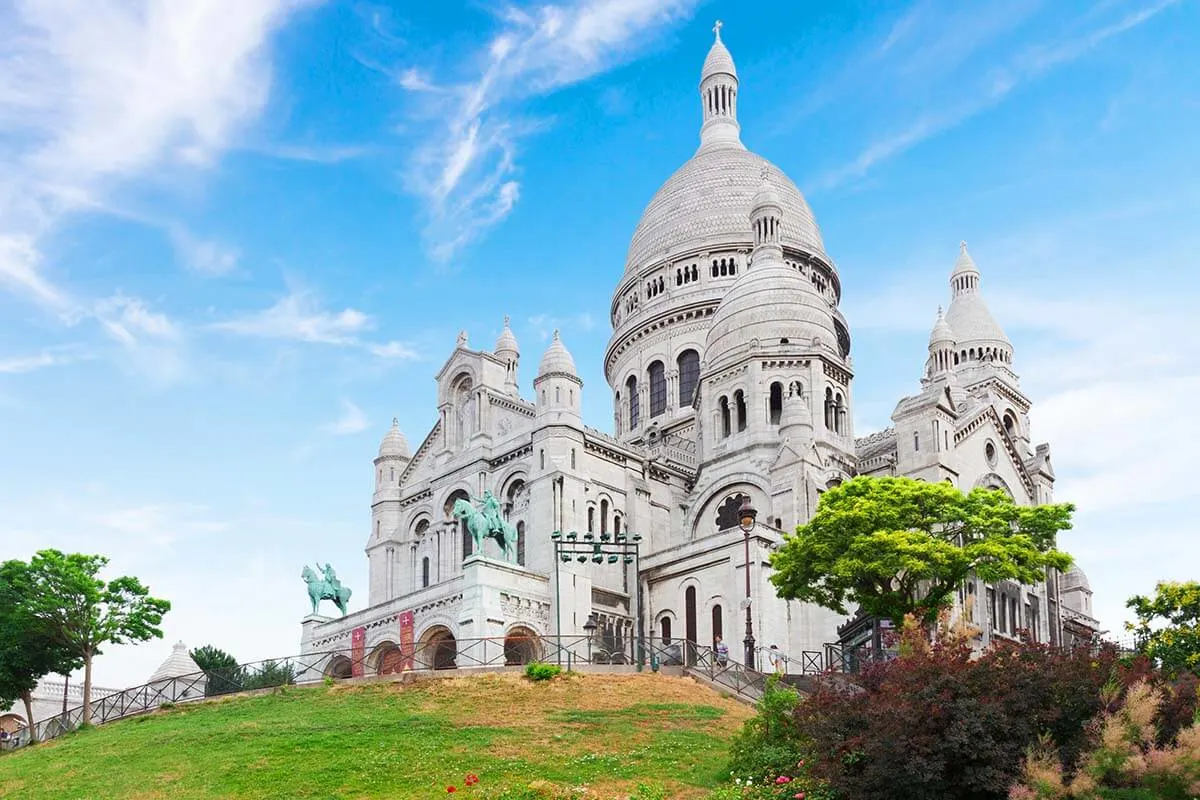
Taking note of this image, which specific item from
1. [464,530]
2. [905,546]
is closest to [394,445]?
[464,530]

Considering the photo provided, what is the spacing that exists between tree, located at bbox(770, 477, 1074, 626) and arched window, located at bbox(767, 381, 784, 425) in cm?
1874

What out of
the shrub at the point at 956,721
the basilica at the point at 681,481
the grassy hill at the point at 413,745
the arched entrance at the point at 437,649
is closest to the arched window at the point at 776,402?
the basilica at the point at 681,481

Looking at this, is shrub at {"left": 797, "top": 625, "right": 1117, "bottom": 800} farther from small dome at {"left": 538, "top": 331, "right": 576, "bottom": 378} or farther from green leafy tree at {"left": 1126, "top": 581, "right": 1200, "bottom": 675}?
small dome at {"left": 538, "top": 331, "right": 576, "bottom": 378}

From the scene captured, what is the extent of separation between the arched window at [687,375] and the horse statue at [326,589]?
83.8 ft

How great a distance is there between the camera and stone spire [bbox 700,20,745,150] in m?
102

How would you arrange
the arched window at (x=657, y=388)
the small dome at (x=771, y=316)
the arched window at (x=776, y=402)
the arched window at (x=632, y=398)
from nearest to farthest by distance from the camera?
1. the arched window at (x=776, y=402)
2. the small dome at (x=771, y=316)
3. the arched window at (x=657, y=388)
4. the arched window at (x=632, y=398)

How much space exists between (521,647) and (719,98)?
57544mm

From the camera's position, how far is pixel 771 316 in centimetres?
7194

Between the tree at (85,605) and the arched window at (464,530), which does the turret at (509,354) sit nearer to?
the arched window at (464,530)

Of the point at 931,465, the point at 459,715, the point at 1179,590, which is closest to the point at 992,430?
the point at 931,465

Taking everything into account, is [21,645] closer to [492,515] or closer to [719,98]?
[492,515]

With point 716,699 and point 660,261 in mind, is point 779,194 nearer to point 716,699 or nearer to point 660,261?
point 660,261

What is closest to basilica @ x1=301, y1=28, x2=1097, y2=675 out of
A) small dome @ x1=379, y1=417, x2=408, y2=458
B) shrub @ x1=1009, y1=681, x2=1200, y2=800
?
small dome @ x1=379, y1=417, x2=408, y2=458

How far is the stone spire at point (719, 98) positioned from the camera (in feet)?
334
